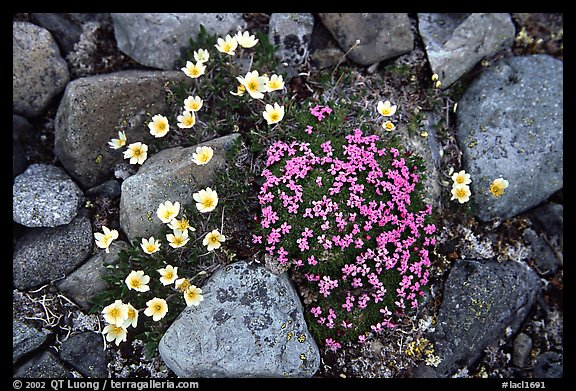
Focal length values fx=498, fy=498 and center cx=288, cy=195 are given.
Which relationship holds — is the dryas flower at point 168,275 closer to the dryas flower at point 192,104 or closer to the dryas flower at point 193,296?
the dryas flower at point 193,296

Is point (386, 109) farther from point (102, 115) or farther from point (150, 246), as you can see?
point (102, 115)

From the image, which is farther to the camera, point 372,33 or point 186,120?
point 372,33

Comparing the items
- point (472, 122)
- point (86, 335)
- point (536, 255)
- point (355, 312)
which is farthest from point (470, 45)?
point (86, 335)

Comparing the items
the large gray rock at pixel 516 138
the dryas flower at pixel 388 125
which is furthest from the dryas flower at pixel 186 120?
the large gray rock at pixel 516 138

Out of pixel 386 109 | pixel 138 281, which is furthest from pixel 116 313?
pixel 386 109
